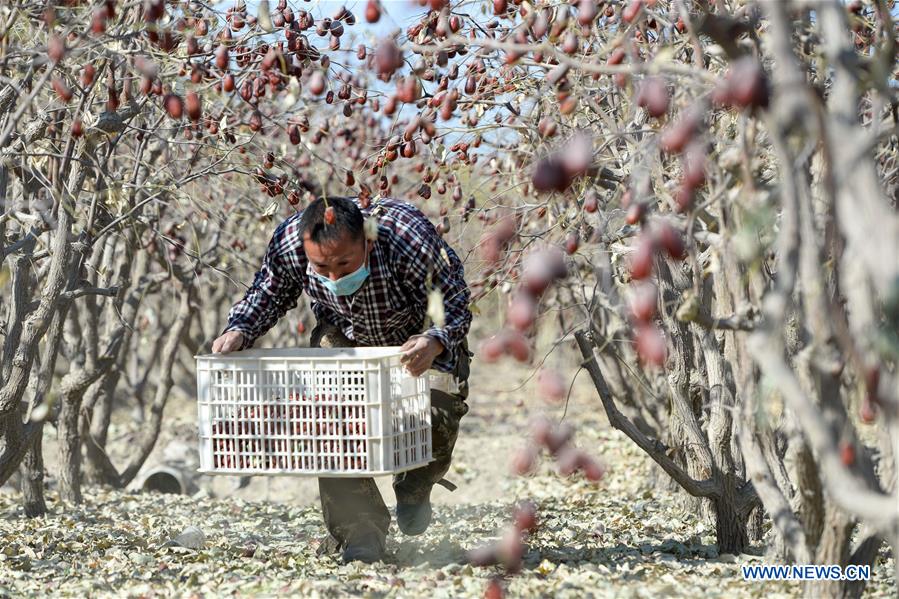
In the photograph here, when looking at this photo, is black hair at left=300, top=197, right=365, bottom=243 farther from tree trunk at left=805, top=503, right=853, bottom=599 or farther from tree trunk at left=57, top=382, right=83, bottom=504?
tree trunk at left=57, top=382, right=83, bottom=504

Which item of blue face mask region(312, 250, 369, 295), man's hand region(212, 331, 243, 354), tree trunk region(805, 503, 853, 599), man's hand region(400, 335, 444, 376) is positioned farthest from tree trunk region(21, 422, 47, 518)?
tree trunk region(805, 503, 853, 599)

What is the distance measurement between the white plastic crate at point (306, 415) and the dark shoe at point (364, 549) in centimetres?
44

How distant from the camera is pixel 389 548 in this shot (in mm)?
4434

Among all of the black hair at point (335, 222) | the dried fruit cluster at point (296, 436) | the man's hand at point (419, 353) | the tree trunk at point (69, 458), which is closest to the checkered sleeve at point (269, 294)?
the black hair at point (335, 222)

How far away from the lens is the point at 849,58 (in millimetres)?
2102

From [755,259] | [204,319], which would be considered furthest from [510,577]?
[204,319]

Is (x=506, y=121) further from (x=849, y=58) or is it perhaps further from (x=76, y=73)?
(x=849, y=58)

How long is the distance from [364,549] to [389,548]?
1.50ft

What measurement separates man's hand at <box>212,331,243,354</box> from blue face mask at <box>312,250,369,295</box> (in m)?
0.36

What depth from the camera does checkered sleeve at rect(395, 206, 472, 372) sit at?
3.99 meters

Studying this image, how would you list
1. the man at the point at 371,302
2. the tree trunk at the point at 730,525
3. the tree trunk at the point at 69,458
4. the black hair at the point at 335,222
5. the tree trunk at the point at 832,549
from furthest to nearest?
1. the tree trunk at the point at 69,458
2. the tree trunk at the point at 730,525
3. the man at the point at 371,302
4. the black hair at the point at 335,222
5. the tree trunk at the point at 832,549

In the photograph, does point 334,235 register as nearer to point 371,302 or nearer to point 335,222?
point 335,222

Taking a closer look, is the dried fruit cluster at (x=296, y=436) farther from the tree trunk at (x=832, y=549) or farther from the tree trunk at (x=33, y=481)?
the tree trunk at (x=33, y=481)

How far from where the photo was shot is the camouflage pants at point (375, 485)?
406 centimetres
